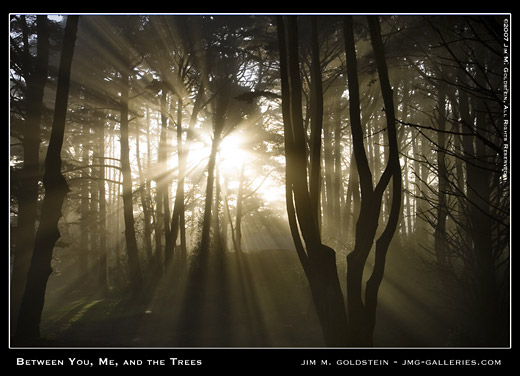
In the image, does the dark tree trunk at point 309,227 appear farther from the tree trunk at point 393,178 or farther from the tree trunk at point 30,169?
the tree trunk at point 30,169

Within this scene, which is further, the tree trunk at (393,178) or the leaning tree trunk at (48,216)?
the leaning tree trunk at (48,216)

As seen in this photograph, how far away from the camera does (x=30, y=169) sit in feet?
38.7

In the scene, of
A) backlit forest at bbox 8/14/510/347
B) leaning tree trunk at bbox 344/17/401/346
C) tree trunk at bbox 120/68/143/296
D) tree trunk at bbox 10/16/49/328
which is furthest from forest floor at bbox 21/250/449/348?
leaning tree trunk at bbox 344/17/401/346

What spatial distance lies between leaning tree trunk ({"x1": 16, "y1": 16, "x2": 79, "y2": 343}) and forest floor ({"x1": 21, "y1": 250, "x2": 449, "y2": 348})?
69 centimetres

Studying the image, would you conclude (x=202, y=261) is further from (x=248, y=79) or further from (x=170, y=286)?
(x=248, y=79)

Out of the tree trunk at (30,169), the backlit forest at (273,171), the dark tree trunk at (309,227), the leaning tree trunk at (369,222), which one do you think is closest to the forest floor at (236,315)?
the backlit forest at (273,171)

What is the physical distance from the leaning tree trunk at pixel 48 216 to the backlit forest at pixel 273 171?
0.10 feet

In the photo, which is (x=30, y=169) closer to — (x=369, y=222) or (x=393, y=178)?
(x=369, y=222)

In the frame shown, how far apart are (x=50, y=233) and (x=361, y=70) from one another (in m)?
10.1

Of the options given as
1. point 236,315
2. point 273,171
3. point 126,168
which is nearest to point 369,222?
point 236,315

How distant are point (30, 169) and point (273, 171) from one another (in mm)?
19354

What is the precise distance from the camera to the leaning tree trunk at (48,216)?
974 cm

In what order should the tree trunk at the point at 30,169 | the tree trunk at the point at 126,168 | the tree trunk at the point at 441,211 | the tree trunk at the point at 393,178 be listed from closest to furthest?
the tree trunk at the point at 393,178, the tree trunk at the point at 441,211, the tree trunk at the point at 30,169, the tree trunk at the point at 126,168
